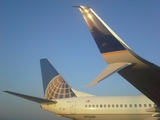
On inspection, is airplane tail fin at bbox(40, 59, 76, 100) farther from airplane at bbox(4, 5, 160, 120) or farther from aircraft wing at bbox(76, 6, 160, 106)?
aircraft wing at bbox(76, 6, 160, 106)

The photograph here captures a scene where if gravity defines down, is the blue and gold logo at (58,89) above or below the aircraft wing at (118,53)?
below

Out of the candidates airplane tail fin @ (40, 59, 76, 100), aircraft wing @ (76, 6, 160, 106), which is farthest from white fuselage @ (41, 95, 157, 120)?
aircraft wing @ (76, 6, 160, 106)

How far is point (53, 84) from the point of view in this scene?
59.7 feet

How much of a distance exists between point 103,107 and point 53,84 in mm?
5884

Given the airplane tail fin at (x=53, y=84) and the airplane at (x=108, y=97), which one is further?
the airplane tail fin at (x=53, y=84)

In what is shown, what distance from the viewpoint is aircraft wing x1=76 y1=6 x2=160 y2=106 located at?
5035 mm

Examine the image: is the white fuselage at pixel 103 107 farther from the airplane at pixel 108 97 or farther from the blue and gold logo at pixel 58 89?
the blue and gold logo at pixel 58 89

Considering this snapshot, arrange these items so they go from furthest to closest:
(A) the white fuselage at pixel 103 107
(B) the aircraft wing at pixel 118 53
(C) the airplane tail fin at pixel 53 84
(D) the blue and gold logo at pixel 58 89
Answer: (C) the airplane tail fin at pixel 53 84, (D) the blue and gold logo at pixel 58 89, (A) the white fuselage at pixel 103 107, (B) the aircraft wing at pixel 118 53

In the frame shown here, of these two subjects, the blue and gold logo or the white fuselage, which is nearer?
the white fuselage

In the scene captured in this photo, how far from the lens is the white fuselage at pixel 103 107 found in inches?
528

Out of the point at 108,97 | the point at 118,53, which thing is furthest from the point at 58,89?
the point at 118,53

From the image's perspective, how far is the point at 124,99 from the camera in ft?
46.4

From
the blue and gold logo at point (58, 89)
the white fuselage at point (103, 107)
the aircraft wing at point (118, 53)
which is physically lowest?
the white fuselage at point (103, 107)

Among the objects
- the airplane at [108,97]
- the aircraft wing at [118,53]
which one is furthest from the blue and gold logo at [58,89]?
the aircraft wing at [118,53]
